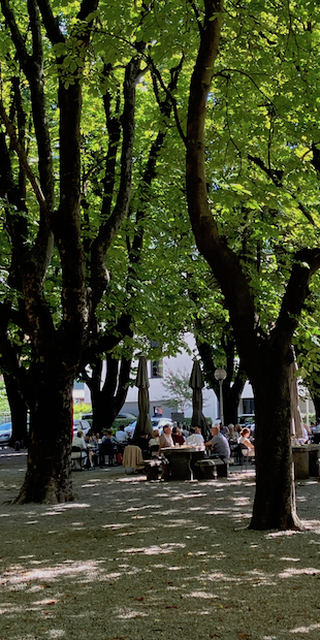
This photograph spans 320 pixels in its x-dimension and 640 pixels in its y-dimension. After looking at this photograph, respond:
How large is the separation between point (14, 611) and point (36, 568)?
6.06 feet

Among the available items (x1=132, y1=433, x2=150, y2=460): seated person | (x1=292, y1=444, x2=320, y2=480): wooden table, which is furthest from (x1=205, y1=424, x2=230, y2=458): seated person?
(x1=132, y1=433, x2=150, y2=460): seated person

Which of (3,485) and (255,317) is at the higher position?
(255,317)

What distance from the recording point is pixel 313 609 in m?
5.93

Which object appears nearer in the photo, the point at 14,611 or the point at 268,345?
the point at 14,611

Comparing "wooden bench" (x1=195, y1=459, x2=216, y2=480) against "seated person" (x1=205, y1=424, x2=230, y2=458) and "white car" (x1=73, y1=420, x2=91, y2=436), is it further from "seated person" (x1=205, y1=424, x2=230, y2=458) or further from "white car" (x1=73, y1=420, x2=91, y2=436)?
"white car" (x1=73, y1=420, x2=91, y2=436)

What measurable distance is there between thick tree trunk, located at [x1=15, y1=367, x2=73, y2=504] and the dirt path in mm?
494

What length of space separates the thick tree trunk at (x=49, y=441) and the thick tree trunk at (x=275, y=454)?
498 cm

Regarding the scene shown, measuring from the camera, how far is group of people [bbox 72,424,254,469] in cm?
1936

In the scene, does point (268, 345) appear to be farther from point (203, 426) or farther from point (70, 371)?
point (203, 426)

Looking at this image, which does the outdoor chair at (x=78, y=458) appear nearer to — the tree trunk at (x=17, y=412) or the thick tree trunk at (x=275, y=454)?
the tree trunk at (x=17, y=412)

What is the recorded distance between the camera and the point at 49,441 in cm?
1363

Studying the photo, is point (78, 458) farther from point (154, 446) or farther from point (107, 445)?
point (154, 446)

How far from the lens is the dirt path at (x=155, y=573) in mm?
5551

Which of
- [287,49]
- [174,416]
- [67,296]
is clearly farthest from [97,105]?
[174,416]
